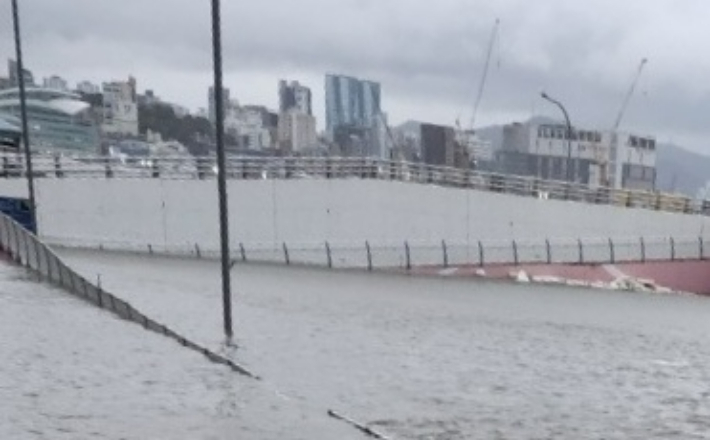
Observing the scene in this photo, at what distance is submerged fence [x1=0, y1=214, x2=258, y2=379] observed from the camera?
17.2m

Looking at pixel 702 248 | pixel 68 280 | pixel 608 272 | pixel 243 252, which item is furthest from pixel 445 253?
pixel 68 280

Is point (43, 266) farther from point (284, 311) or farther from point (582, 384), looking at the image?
point (582, 384)

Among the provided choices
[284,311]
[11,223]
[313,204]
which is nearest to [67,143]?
[313,204]

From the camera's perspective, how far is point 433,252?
154ft

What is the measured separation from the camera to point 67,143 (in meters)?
104

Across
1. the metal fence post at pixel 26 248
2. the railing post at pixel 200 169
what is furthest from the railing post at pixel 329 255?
the metal fence post at pixel 26 248

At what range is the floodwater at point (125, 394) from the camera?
10805 mm

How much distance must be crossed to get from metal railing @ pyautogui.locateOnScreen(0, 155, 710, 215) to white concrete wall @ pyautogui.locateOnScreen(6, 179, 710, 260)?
0.78 m

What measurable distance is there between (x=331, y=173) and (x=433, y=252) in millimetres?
5863

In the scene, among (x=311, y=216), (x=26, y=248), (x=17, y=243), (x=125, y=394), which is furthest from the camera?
(x=311, y=216)

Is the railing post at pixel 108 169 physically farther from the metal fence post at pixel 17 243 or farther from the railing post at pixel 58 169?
the metal fence post at pixel 17 243

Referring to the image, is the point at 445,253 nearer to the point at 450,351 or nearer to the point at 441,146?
the point at 450,351

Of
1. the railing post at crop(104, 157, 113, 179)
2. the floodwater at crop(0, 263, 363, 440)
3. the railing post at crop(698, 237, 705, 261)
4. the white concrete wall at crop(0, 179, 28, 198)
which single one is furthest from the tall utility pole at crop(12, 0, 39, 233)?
the railing post at crop(698, 237, 705, 261)

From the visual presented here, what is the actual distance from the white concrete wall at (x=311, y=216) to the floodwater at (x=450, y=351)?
19.2 feet
